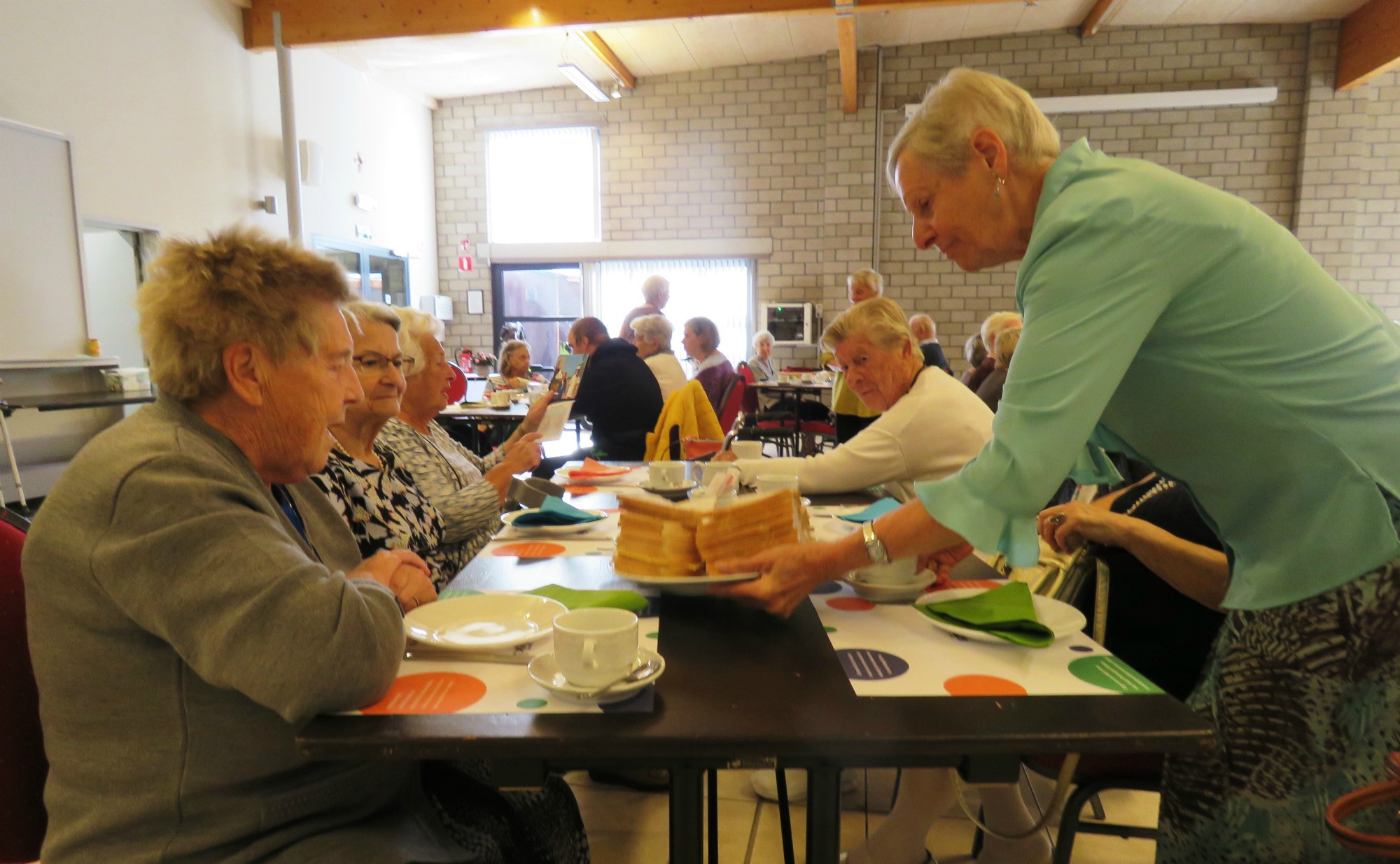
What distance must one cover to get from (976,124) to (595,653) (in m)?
0.95

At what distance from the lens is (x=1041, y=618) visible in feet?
4.12

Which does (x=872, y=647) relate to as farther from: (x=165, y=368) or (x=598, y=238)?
(x=598, y=238)

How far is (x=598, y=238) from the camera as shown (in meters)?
10.5

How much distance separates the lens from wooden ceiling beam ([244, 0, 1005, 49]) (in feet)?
22.3

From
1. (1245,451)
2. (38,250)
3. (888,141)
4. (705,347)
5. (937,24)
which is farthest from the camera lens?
(888,141)

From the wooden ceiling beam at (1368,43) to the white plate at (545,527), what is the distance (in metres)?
9.60

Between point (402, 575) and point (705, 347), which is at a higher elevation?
point (705, 347)

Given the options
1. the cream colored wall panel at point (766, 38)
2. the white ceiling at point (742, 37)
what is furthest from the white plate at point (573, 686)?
the cream colored wall panel at point (766, 38)

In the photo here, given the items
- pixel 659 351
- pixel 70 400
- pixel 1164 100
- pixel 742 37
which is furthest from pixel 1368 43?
pixel 70 400

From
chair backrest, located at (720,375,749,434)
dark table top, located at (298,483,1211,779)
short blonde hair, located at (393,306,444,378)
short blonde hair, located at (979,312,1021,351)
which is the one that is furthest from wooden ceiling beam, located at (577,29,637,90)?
dark table top, located at (298,483,1211,779)

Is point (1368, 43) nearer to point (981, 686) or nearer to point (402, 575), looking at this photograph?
point (981, 686)

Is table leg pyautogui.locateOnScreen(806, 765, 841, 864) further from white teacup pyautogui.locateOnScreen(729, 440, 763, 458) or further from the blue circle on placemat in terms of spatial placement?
white teacup pyautogui.locateOnScreen(729, 440, 763, 458)

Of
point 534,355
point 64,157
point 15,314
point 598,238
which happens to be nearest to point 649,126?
point 598,238

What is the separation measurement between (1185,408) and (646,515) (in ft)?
2.65
